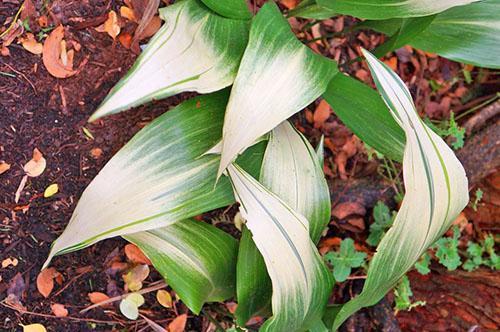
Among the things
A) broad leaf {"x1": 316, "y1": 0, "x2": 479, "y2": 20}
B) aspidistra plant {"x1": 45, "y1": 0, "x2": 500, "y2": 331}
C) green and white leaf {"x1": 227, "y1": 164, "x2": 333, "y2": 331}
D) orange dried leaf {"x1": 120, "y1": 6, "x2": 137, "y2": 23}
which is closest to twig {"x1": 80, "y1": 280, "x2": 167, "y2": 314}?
aspidistra plant {"x1": 45, "y1": 0, "x2": 500, "y2": 331}

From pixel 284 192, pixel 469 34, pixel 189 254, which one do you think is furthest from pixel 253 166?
pixel 469 34

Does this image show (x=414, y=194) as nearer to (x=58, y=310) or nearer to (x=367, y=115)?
(x=367, y=115)

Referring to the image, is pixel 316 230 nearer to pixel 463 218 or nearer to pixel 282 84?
pixel 282 84

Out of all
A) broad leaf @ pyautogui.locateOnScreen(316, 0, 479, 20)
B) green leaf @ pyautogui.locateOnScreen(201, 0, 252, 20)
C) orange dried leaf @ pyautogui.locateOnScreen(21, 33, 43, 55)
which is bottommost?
orange dried leaf @ pyautogui.locateOnScreen(21, 33, 43, 55)

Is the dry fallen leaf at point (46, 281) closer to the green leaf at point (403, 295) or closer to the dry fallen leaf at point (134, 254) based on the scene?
the dry fallen leaf at point (134, 254)

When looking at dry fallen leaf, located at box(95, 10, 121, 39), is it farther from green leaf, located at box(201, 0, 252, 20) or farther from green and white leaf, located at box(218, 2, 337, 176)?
green and white leaf, located at box(218, 2, 337, 176)

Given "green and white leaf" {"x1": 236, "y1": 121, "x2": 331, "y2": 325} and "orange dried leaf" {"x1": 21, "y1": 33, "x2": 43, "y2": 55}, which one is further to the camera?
"orange dried leaf" {"x1": 21, "y1": 33, "x2": 43, "y2": 55}
